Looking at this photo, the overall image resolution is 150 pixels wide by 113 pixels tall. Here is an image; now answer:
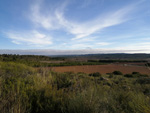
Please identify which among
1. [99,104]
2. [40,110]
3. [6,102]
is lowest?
[40,110]

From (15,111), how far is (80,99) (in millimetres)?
1555

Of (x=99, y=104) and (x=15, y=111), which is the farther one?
(x=99, y=104)

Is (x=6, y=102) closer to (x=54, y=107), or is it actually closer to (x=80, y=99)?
(x=54, y=107)

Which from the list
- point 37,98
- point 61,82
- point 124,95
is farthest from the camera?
point 61,82

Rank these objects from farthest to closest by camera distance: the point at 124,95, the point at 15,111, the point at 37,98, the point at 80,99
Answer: the point at 124,95, the point at 37,98, the point at 80,99, the point at 15,111

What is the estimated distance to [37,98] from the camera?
3.36 meters

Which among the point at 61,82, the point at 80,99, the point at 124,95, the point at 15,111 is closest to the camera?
the point at 15,111

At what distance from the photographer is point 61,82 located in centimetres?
569

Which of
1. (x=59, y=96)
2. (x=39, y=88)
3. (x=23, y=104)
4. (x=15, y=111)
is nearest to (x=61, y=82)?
(x=39, y=88)

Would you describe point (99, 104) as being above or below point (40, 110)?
above

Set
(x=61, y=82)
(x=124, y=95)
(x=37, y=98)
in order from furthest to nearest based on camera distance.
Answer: (x=61, y=82)
(x=124, y=95)
(x=37, y=98)

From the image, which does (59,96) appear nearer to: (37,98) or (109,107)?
(37,98)

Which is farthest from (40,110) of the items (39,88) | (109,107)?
(109,107)

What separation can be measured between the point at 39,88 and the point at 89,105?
6.35 ft
